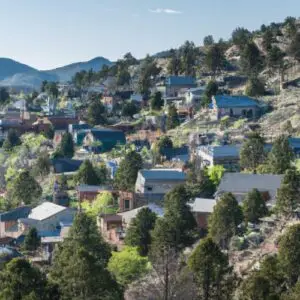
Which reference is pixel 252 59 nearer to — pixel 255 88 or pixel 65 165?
pixel 255 88

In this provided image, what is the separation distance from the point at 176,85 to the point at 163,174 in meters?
21.5

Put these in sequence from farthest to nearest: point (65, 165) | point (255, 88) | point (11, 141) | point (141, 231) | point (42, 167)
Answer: point (11, 141), point (255, 88), point (42, 167), point (65, 165), point (141, 231)

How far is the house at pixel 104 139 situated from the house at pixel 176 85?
9.02 metres

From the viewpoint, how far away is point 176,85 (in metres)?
52.2

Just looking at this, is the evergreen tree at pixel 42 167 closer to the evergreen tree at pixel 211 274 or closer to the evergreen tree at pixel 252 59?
the evergreen tree at pixel 252 59

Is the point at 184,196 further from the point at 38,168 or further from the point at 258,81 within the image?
the point at 258,81

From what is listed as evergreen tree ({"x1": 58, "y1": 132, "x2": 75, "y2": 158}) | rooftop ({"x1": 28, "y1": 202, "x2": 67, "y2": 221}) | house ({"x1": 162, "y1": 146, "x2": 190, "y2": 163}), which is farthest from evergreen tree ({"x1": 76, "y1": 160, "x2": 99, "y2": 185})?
evergreen tree ({"x1": 58, "y1": 132, "x2": 75, "y2": 158})

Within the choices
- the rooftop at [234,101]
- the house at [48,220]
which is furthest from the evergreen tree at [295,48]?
the house at [48,220]

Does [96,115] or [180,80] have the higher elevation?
[180,80]

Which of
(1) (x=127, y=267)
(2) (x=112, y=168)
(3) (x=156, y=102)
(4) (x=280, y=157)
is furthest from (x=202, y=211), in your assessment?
(3) (x=156, y=102)

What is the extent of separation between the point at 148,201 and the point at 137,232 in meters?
7.23

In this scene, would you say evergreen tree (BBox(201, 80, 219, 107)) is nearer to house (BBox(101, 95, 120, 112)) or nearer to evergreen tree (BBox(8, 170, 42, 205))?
house (BBox(101, 95, 120, 112))

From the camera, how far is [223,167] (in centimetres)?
3259

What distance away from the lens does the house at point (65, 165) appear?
39844 millimetres
